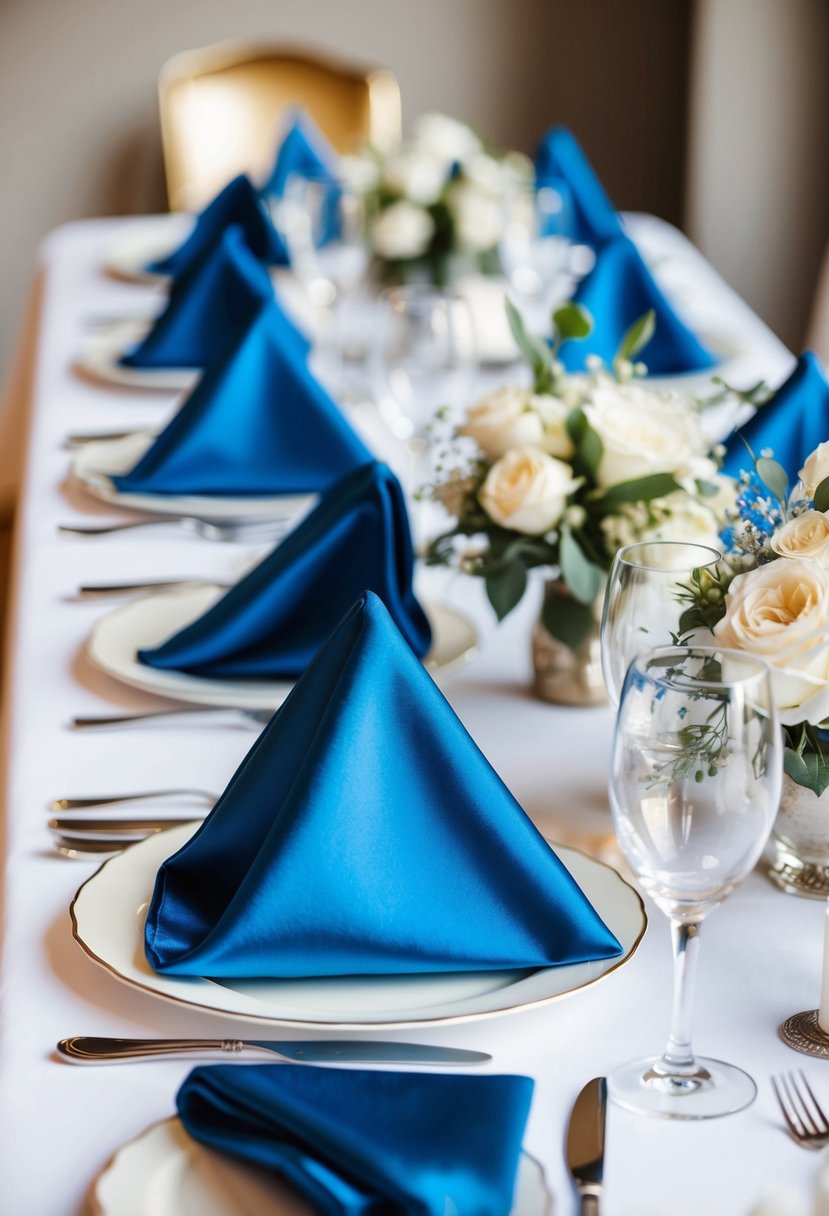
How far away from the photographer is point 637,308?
212 centimetres

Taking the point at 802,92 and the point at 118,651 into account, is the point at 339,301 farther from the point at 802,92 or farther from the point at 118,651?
the point at 802,92

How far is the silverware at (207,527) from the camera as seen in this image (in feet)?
5.31

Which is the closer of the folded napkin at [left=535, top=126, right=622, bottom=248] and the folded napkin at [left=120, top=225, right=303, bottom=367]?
the folded napkin at [left=120, top=225, right=303, bottom=367]

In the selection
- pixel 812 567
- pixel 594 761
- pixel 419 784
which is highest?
pixel 812 567

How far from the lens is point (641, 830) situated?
0.72 m

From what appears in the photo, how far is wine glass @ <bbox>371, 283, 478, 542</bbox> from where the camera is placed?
168 cm

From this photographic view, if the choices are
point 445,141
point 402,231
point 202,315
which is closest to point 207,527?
point 202,315

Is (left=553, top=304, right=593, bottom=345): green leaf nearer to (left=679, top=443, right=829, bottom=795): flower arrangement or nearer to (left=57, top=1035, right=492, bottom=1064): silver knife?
(left=679, top=443, right=829, bottom=795): flower arrangement

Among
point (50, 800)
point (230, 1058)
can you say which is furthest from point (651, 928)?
point (50, 800)

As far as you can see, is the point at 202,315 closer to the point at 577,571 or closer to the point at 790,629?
the point at 577,571

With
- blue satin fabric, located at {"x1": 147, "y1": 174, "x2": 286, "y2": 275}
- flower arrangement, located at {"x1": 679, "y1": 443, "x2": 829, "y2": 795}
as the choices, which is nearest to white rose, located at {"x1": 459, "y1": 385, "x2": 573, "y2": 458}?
flower arrangement, located at {"x1": 679, "y1": 443, "x2": 829, "y2": 795}

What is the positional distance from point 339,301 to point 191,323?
10.6 inches

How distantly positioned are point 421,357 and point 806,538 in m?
0.87

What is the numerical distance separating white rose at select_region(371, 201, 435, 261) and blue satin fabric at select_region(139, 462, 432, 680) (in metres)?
1.40
